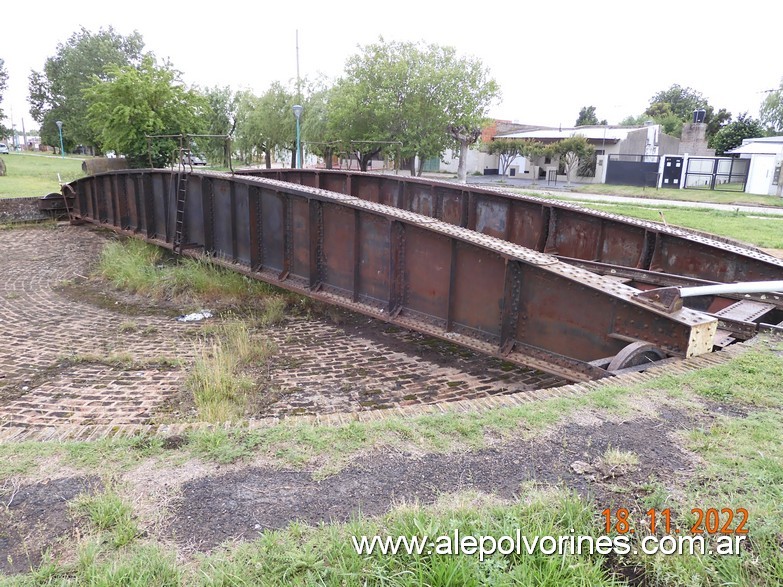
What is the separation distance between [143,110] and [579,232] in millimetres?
13139

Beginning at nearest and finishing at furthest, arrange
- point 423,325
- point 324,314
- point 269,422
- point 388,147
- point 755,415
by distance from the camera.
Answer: point 755,415 → point 269,422 → point 423,325 → point 324,314 → point 388,147

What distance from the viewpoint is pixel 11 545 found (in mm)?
2635

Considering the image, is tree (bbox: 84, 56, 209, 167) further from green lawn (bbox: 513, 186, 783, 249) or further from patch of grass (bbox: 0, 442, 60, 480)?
patch of grass (bbox: 0, 442, 60, 480)

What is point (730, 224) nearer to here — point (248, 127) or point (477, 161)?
point (248, 127)

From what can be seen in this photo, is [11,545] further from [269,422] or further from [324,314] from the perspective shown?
[324,314]

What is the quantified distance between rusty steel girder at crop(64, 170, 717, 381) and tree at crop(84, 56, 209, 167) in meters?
6.76

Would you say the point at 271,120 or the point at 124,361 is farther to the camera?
the point at 271,120

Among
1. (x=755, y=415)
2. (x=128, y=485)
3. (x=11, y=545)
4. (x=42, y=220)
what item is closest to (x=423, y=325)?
(x=755, y=415)

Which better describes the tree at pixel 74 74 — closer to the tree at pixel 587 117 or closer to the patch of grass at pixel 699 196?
the patch of grass at pixel 699 196

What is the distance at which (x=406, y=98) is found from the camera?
30141 millimetres

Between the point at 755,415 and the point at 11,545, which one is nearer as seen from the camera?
the point at 11,545

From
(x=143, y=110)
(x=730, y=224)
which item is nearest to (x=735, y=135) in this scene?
(x=730, y=224)

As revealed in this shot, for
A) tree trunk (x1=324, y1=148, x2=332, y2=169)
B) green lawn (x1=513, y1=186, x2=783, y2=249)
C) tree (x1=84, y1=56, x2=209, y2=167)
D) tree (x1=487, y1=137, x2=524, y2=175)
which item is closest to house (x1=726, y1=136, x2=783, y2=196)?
green lawn (x1=513, y1=186, x2=783, y2=249)

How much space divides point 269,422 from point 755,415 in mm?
3123
